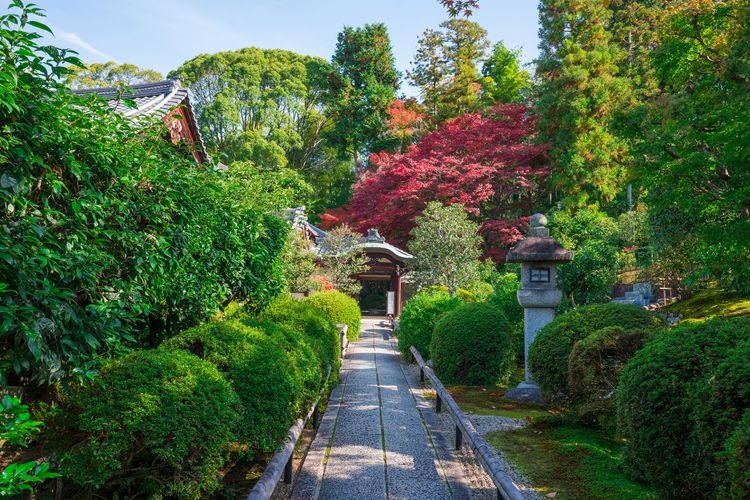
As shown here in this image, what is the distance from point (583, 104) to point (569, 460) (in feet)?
69.3

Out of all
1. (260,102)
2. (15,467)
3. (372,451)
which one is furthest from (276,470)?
(260,102)

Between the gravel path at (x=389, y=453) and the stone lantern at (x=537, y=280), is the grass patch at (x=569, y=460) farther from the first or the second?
the stone lantern at (x=537, y=280)

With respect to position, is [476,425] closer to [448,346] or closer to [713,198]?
[448,346]

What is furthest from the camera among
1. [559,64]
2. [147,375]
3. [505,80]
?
[505,80]

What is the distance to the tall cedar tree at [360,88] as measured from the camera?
3316cm

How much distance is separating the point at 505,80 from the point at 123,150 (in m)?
33.1

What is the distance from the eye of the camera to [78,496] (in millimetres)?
3203

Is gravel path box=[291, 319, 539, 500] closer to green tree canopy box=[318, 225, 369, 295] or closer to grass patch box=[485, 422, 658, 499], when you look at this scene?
grass patch box=[485, 422, 658, 499]

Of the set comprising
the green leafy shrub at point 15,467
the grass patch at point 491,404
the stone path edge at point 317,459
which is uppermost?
the green leafy shrub at point 15,467

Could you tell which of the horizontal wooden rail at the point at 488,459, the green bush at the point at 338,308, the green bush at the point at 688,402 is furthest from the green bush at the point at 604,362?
the green bush at the point at 338,308

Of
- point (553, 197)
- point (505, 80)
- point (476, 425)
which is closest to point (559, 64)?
point (553, 197)

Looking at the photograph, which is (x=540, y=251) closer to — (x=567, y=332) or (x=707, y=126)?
(x=567, y=332)

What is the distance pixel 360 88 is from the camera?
113ft

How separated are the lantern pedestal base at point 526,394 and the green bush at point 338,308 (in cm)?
682
